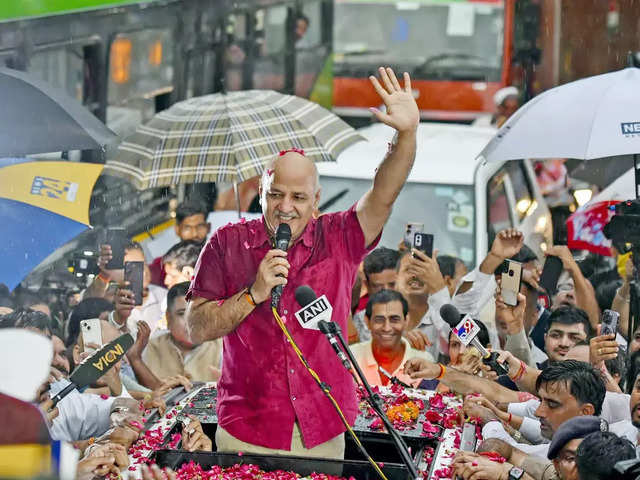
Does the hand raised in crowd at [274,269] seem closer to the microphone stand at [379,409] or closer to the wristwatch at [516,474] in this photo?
the microphone stand at [379,409]

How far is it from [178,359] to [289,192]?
2.70 m

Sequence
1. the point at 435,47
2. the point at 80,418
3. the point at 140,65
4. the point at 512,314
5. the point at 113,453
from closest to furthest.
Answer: the point at 113,453, the point at 80,418, the point at 512,314, the point at 140,65, the point at 435,47

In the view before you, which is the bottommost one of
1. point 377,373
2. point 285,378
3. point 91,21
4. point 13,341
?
point 377,373

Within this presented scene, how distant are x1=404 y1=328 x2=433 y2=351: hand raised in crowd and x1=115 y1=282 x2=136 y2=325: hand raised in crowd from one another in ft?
5.52

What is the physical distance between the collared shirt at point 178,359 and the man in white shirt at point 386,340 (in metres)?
0.87

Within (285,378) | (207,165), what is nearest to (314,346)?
(285,378)

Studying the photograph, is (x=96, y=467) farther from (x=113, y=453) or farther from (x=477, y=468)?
(x=477, y=468)

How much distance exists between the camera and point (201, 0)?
13031 mm

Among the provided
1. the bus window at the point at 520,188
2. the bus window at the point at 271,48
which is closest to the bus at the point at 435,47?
the bus window at the point at 271,48

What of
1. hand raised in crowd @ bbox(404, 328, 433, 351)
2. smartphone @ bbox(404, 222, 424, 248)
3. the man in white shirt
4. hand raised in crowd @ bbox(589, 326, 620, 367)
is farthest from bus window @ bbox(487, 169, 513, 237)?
hand raised in crowd @ bbox(589, 326, 620, 367)

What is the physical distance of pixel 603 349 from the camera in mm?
6324

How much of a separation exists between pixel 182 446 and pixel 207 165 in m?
3.53

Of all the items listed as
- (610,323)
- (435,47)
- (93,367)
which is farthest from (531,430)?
(435,47)

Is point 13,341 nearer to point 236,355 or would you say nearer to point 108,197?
point 236,355
